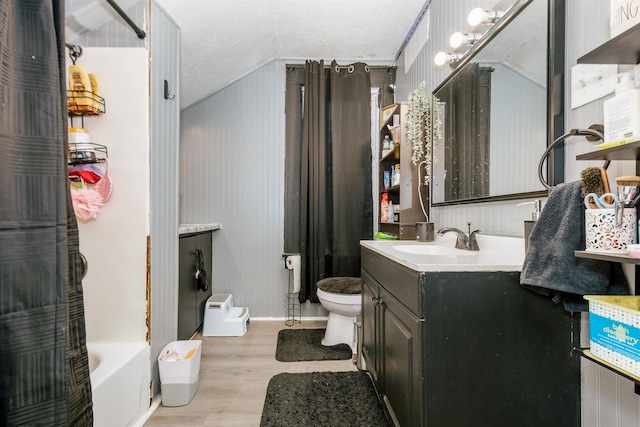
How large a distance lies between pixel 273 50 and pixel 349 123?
0.94 m

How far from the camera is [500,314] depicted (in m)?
0.92

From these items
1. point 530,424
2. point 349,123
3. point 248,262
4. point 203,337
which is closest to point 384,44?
point 349,123

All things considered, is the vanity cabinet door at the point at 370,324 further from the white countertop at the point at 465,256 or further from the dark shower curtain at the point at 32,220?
the dark shower curtain at the point at 32,220

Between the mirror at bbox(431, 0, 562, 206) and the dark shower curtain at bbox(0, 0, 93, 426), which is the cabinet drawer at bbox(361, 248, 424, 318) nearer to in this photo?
the mirror at bbox(431, 0, 562, 206)

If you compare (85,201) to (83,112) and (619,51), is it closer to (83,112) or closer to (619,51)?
(83,112)

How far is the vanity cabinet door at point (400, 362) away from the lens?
0.95m

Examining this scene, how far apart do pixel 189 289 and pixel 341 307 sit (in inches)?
44.7

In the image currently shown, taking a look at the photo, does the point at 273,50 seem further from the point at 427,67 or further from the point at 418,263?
the point at 418,263

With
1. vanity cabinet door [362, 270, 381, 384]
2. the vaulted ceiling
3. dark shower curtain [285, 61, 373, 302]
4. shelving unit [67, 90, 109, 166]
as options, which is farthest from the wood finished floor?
the vaulted ceiling

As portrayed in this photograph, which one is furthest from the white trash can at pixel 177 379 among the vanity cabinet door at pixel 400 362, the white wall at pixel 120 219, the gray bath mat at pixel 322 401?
the vanity cabinet door at pixel 400 362

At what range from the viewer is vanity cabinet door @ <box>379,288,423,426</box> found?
37.2 inches

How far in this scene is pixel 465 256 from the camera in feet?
4.12

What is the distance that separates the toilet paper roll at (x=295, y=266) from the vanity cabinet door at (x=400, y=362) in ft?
4.60

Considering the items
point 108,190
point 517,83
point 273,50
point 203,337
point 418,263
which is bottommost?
point 203,337
